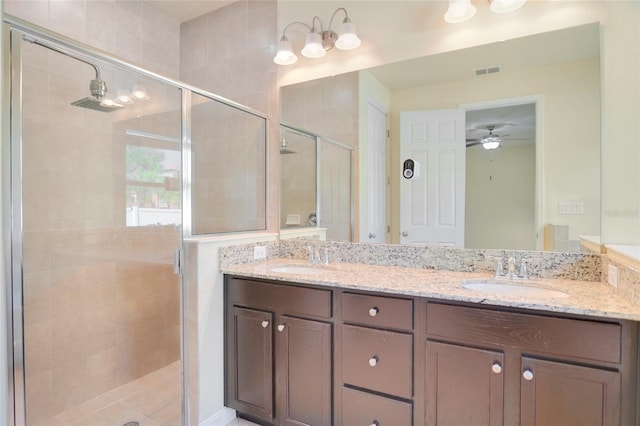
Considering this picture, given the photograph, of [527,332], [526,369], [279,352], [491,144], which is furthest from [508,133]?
[279,352]

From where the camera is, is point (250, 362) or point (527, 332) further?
point (250, 362)

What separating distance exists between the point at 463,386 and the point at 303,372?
780 millimetres

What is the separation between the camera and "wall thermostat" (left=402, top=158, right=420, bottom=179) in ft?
6.83

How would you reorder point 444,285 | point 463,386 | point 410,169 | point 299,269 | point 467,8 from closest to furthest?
1. point 463,386
2. point 444,285
3. point 467,8
4. point 410,169
5. point 299,269

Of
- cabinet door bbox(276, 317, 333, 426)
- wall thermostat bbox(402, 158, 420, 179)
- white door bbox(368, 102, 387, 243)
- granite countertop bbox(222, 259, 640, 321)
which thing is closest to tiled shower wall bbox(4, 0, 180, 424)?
cabinet door bbox(276, 317, 333, 426)

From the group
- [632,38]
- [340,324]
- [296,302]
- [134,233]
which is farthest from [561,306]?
[134,233]

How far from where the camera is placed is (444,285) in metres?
1.57

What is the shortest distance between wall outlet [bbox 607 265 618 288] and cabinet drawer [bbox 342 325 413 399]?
0.88 meters

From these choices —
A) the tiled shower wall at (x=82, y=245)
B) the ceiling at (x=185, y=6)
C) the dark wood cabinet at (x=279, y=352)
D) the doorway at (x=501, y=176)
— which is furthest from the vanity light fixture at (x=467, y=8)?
the tiled shower wall at (x=82, y=245)

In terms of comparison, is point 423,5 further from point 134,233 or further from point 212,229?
point 134,233

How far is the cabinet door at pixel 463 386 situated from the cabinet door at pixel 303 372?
0.50 metres

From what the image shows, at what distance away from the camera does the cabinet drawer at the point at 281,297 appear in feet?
5.70

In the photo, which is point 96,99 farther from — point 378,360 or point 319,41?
point 378,360

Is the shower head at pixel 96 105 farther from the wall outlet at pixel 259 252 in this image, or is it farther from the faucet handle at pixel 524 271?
the faucet handle at pixel 524 271
